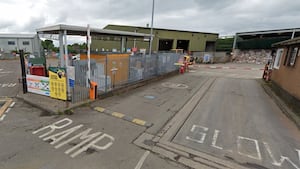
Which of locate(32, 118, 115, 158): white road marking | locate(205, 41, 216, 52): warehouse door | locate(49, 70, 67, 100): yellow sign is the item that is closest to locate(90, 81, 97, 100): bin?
locate(49, 70, 67, 100): yellow sign

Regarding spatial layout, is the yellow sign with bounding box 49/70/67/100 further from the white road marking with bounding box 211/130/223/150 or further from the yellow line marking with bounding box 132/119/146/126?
the white road marking with bounding box 211/130/223/150

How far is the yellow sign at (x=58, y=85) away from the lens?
6477mm

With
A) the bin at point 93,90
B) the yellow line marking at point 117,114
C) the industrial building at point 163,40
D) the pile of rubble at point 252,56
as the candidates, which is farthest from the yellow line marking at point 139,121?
the pile of rubble at point 252,56

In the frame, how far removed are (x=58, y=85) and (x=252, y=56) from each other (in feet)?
135

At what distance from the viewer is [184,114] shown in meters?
6.29

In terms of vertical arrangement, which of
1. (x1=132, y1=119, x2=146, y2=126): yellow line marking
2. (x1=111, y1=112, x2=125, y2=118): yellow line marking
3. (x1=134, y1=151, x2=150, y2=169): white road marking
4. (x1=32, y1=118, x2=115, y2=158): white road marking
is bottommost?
(x1=32, y1=118, x2=115, y2=158): white road marking

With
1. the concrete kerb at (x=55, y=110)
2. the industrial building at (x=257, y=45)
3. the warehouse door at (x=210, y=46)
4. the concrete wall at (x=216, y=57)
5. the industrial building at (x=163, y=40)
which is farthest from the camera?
the warehouse door at (x=210, y=46)

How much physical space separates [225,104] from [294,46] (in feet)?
17.3

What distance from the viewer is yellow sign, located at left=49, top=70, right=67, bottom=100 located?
21.3ft

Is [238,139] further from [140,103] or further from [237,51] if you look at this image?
[237,51]

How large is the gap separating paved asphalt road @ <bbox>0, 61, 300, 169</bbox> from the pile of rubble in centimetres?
3445

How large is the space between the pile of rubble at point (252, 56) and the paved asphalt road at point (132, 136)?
34.5 metres

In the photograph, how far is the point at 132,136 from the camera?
14.8ft

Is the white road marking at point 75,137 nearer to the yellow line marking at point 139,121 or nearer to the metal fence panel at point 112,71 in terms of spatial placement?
the yellow line marking at point 139,121
